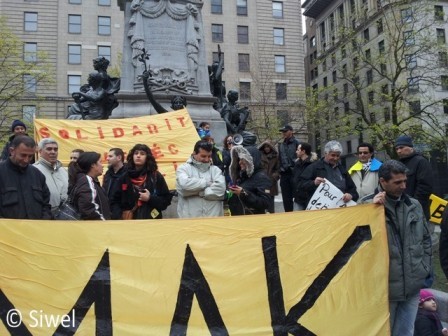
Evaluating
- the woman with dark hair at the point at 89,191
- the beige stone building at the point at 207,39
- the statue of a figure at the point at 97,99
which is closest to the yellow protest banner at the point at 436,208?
the woman with dark hair at the point at 89,191

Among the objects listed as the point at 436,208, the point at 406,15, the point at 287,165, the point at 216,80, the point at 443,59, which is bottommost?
the point at 436,208

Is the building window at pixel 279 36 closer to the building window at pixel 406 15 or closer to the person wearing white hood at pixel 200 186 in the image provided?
the building window at pixel 406 15

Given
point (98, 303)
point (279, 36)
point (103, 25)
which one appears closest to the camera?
point (98, 303)

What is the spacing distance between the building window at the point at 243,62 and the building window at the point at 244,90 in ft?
5.87

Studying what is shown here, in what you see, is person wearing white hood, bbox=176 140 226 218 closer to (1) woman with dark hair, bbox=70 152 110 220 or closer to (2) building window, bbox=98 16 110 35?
(1) woman with dark hair, bbox=70 152 110 220

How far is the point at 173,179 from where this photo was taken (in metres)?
8.33

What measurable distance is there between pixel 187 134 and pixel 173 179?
1458 millimetres

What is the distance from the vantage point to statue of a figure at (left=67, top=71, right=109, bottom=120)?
1280 cm

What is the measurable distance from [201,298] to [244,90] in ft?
145

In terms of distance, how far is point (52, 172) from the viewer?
18.4ft

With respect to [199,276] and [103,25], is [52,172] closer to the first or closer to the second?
[199,276]

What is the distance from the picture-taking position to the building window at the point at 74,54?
156ft

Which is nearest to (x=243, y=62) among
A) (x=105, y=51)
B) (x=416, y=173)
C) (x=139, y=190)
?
(x=105, y=51)

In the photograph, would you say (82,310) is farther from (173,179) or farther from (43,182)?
(173,179)
